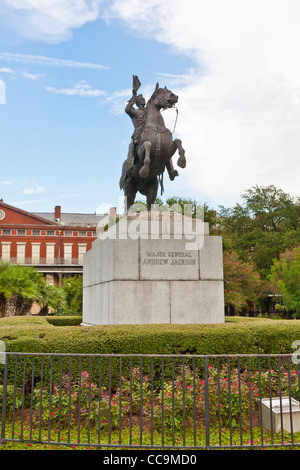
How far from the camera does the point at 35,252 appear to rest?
61562 mm

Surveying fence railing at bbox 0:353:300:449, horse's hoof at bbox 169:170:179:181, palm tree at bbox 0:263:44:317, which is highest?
horse's hoof at bbox 169:170:179:181

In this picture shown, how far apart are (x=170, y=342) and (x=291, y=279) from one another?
81.0 feet

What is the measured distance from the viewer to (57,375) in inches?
256

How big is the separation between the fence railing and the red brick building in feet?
181

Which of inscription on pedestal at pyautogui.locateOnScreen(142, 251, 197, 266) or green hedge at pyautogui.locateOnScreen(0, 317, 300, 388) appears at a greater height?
inscription on pedestal at pyautogui.locateOnScreen(142, 251, 197, 266)

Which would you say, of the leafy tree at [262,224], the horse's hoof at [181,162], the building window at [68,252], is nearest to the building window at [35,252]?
the building window at [68,252]

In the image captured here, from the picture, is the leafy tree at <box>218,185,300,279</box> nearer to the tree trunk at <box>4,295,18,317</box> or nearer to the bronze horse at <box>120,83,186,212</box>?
the tree trunk at <box>4,295,18,317</box>

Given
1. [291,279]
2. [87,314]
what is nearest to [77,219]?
[291,279]

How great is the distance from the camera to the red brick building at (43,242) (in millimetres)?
60844

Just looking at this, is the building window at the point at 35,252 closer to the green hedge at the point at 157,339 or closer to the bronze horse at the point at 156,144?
the bronze horse at the point at 156,144

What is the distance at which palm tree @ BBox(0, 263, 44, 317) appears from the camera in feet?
58.0

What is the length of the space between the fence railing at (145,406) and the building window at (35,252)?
5629 centimetres

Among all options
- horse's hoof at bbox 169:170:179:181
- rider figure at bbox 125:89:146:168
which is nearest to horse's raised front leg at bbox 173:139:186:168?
horse's hoof at bbox 169:170:179:181
